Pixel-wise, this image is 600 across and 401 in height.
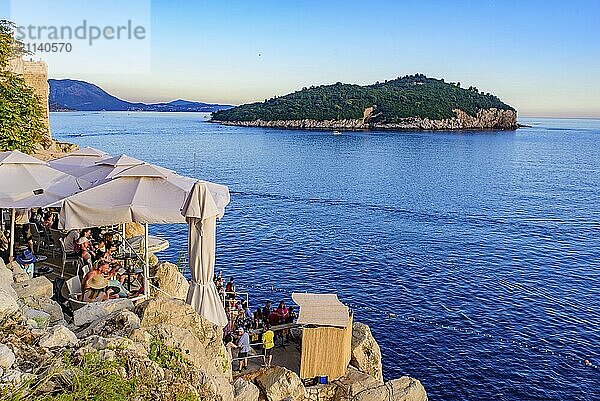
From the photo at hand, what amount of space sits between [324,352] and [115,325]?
5575mm

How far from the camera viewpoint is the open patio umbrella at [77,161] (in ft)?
62.0

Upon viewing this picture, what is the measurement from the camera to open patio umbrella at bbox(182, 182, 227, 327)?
11953 millimetres

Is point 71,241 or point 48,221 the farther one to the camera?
point 48,221

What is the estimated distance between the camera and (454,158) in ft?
330

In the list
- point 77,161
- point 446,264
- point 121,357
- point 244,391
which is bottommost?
point 446,264

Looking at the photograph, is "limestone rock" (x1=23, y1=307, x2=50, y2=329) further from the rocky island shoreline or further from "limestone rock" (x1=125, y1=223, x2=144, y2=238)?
"limestone rock" (x1=125, y1=223, x2=144, y2=238)

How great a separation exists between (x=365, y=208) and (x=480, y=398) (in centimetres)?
3253

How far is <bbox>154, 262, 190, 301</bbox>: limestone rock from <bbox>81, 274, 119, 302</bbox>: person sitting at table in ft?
9.82

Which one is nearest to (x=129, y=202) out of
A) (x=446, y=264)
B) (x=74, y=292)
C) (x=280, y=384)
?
(x=74, y=292)

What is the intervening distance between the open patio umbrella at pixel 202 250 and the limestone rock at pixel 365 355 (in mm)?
3582

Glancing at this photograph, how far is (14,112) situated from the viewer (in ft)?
65.1

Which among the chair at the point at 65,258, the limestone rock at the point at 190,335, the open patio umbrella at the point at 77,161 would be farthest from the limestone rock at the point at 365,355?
the open patio umbrella at the point at 77,161

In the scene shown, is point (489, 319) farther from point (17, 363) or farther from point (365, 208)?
point (365, 208)

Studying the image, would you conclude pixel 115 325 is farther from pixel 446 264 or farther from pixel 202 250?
pixel 446 264
